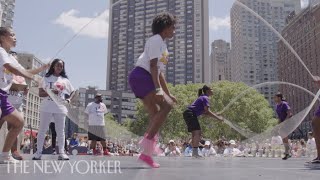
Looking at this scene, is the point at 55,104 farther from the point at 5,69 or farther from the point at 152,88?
the point at 152,88

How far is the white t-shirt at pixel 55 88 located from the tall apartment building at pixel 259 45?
152 meters

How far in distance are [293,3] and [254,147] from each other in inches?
5753

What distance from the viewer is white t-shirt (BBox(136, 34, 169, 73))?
5785mm

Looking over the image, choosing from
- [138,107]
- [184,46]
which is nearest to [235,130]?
[138,107]

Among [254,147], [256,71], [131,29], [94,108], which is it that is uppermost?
[131,29]

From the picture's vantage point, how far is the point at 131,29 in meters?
155

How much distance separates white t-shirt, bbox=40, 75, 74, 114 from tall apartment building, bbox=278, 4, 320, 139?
108 metres

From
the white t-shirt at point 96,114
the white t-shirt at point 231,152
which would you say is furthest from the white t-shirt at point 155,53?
the white t-shirt at point 231,152

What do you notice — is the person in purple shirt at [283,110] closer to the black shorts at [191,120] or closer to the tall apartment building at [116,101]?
the black shorts at [191,120]

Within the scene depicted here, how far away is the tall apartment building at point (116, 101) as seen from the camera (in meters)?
Answer: 176

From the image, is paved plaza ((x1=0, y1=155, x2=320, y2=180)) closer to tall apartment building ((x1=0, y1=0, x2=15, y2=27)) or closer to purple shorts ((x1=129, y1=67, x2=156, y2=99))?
purple shorts ((x1=129, y1=67, x2=156, y2=99))

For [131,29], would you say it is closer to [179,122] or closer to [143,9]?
[143,9]

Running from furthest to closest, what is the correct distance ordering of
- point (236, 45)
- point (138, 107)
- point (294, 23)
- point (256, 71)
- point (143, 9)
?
1. point (256, 71)
2. point (236, 45)
3. point (143, 9)
4. point (294, 23)
5. point (138, 107)

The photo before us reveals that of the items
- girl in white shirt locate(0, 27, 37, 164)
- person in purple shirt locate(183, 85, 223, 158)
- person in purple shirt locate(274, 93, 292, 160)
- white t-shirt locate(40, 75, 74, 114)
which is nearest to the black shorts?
person in purple shirt locate(183, 85, 223, 158)
